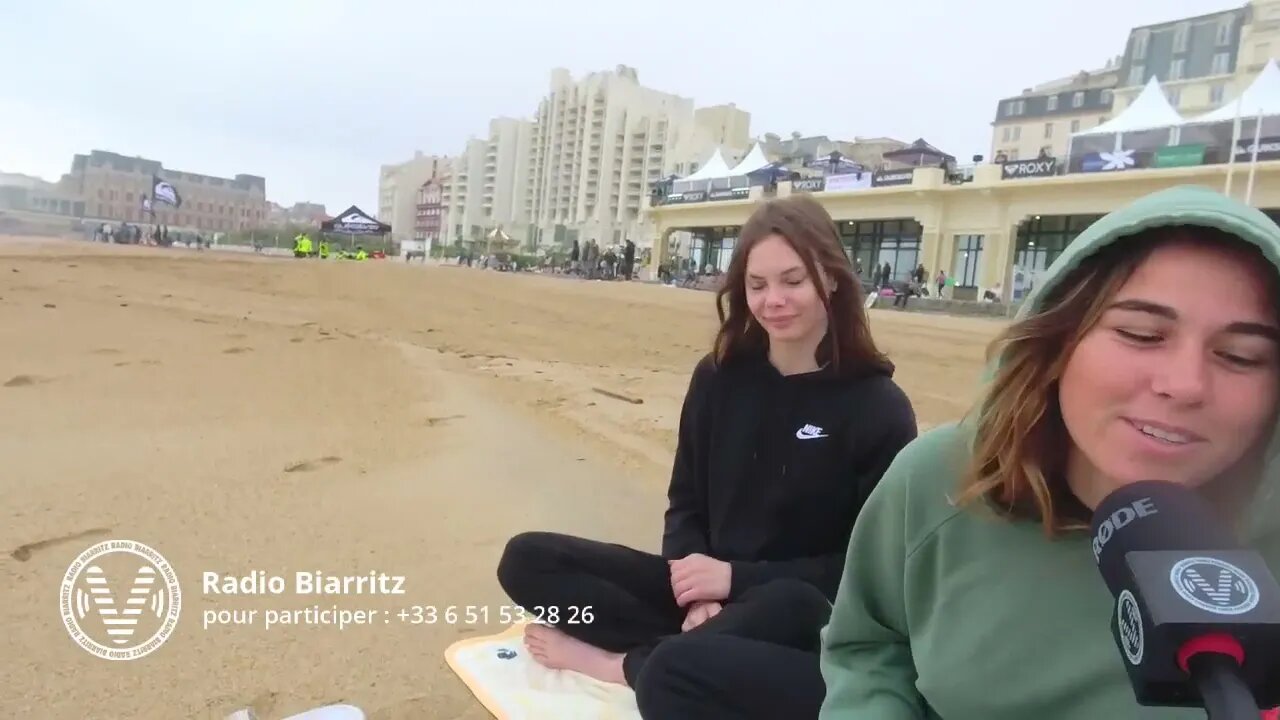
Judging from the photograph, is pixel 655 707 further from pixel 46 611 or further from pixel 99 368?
pixel 99 368

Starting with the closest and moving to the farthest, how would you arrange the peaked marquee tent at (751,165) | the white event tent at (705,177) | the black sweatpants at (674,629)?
the black sweatpants at (674,629), the peaked marquee tent at (751,165), the white event tent at (705,177)

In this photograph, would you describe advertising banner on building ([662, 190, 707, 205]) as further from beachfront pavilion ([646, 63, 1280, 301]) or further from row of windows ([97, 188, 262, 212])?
row of windows ([97, 188, 262, 212])

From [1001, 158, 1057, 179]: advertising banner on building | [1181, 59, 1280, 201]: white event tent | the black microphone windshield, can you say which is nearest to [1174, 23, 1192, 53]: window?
[1001, 158, 1057, 179]: advertising banner on building

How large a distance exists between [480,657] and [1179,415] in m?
1.97

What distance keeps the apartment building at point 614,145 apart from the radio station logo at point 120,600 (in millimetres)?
77095

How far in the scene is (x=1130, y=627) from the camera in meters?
0.67

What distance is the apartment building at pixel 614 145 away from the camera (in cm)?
8325

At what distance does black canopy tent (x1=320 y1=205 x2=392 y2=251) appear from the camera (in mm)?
41594

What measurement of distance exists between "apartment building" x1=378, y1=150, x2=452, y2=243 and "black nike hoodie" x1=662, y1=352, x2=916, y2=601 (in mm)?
114375

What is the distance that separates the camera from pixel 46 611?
242 cm

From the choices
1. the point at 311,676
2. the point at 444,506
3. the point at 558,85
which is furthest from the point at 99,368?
the point at 558,85

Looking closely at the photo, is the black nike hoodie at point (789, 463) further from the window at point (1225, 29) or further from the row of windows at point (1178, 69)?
the window at point (1225, 29)

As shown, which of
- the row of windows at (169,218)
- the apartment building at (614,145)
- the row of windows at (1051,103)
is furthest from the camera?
the apartment building at (614,145)

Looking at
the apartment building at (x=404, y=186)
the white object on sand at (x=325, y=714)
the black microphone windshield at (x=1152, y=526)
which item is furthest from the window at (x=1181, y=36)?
the apartment building at (x=404, y=186)
